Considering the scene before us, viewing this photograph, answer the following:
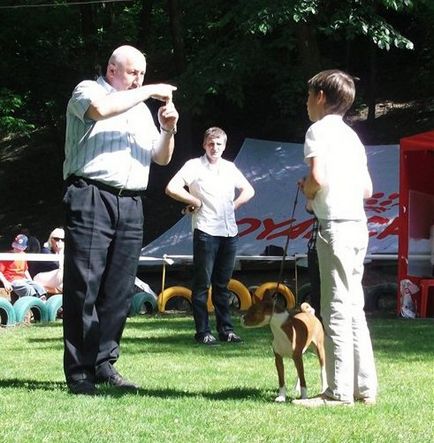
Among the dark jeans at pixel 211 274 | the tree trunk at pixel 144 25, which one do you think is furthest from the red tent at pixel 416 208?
the tree trunk at pixel 144 25

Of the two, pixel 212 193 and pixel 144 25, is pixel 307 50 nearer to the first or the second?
pixel 144 25

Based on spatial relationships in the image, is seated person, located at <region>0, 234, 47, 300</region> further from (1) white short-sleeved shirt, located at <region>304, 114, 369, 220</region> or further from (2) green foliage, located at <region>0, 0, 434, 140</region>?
(1) white short-sleeved shirt, located at <region>304, 114, 369, 220</region>

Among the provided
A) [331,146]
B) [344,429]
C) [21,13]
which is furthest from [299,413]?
[21,13]

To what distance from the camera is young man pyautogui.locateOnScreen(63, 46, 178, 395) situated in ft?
17.8

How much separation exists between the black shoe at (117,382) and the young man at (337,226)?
1.04 m

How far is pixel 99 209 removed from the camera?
5.44 m

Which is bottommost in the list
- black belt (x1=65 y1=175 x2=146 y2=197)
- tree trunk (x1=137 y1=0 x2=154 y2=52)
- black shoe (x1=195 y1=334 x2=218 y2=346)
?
black shoe (x1=195 y1=334 x2=218 y2=346)

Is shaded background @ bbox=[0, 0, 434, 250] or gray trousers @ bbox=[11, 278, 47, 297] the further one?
shaded background @ bbox=[0, 0, 434, 250]

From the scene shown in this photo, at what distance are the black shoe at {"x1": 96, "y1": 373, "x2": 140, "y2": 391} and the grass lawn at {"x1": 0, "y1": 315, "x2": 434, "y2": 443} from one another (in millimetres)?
112

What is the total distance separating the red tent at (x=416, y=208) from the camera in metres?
12.2

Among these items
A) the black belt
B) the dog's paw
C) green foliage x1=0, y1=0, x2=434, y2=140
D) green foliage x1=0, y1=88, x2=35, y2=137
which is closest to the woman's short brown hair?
the black belt

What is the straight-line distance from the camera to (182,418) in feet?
14.9

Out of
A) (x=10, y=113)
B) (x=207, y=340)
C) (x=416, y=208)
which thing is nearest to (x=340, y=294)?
(x=207, y=340)

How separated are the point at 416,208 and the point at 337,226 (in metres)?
7.96
